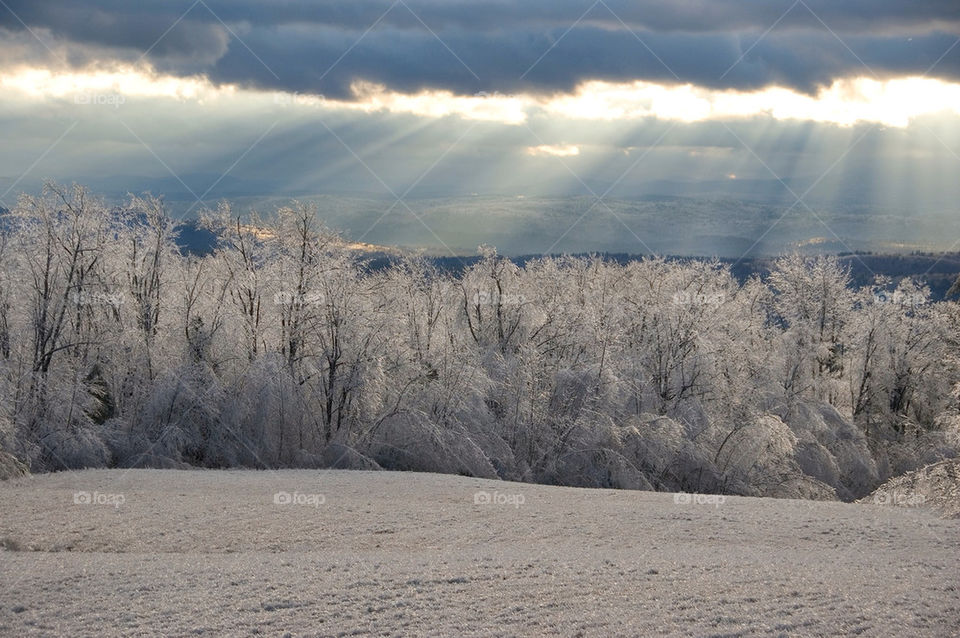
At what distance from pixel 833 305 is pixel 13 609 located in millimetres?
45996

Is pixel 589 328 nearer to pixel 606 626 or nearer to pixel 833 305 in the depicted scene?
pixel 833 305
